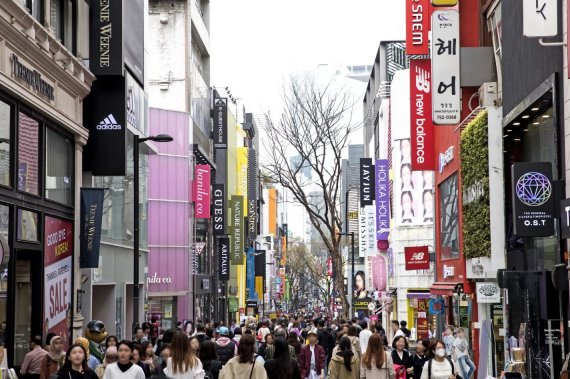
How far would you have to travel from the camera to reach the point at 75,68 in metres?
26.3

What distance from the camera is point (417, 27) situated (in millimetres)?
36594

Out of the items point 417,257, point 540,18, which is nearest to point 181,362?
point 540,18

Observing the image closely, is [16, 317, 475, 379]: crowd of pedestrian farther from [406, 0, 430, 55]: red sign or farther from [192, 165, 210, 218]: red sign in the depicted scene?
[192, 165, 210, 218]: red sign

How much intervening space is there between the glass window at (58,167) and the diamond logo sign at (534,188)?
10481 mm

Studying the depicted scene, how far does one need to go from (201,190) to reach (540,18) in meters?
43.4

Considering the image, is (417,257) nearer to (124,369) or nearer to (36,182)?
(36,182)

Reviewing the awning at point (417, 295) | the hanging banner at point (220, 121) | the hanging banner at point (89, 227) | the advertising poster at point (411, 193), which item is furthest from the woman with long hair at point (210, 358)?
the hanging banner at point (220, 121)

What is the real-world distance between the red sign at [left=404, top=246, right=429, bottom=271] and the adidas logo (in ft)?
62.4

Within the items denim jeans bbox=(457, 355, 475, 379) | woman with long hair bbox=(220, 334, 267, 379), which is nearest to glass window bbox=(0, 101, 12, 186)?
woman with long hair bbox=(220, 334, 267, 379)

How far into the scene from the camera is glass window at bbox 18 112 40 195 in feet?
71.7

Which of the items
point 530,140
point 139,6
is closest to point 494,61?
point 530,140

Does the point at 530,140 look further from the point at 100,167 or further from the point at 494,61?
the point at 100,167

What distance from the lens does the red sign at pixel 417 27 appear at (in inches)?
1430

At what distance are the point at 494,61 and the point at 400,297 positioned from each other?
2506cm
